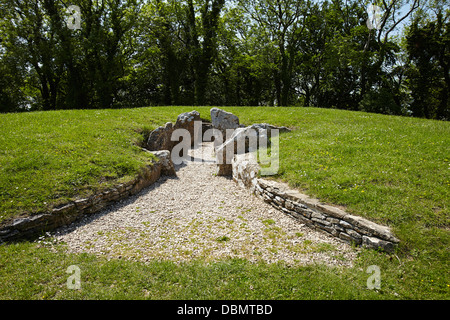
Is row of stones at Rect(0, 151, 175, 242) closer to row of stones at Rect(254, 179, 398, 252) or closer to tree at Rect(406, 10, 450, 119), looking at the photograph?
row of stones at Rect(254, 179, 398, 252)

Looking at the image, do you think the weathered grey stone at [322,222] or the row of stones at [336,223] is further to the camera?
the weathered grey stone at [322,222]

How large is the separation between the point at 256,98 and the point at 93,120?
3249 cm

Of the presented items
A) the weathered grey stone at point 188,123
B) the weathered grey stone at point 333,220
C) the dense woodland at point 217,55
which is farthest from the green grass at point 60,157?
the dense woodland at point 217,55

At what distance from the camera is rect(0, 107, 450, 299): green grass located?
17.6 ft

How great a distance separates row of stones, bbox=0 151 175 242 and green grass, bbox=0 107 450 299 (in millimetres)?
388

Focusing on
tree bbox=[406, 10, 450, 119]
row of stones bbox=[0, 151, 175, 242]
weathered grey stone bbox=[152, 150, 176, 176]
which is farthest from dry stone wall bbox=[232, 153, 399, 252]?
tree bbox=[406, 10, 450, 119]

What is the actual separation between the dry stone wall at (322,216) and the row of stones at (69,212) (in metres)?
5.41

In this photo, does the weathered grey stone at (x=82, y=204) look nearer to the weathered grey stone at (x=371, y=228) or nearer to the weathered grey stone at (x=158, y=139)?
the weathered grey stone at (x=158, y=139)

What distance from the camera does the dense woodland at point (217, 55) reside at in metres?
29.1

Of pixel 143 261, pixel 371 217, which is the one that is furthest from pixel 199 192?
pixel 371 217

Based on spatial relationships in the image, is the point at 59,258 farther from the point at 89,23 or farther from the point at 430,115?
the point at 430,115

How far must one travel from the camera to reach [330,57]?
1355 inches

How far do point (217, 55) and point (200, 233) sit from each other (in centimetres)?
3566

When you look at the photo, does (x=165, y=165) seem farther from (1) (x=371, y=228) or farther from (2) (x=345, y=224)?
(1) (x=371, y=228)
